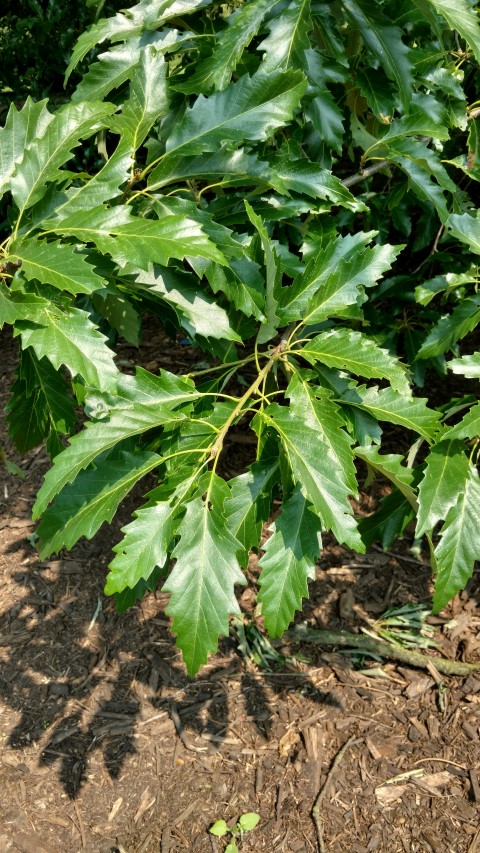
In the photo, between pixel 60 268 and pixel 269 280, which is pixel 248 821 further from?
pixel 60 268

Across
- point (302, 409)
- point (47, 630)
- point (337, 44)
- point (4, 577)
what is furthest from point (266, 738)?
point (337, 44)

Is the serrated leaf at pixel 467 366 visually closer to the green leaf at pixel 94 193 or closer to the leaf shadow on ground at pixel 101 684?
the green leaf at pixel 94 193

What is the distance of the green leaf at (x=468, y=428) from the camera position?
1609mm

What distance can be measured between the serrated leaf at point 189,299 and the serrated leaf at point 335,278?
0.14 meters

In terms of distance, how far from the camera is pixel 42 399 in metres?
1.75

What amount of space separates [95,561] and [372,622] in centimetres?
114

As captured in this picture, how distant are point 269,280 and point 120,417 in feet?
1.31

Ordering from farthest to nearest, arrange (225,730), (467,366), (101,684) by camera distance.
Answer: (101,684) < (225,730) < (467,366)

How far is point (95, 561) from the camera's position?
124 inches

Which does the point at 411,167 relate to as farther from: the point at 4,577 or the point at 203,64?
the point at 4,577

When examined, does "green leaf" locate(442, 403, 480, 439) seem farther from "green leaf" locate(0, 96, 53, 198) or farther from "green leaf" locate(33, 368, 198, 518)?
"green leaf" locate(0, 96, 53, 198)

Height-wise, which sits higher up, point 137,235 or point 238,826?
point 137,235

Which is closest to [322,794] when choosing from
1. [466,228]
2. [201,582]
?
[201,582]

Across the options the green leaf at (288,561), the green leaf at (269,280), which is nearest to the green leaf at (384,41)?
the green leaf at (269,280)
